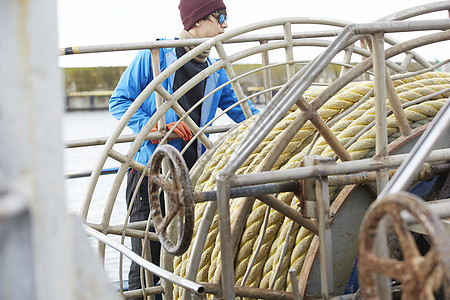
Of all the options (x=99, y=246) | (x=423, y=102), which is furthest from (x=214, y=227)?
(x=423, y=102)

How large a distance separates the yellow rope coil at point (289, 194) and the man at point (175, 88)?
0.67 m

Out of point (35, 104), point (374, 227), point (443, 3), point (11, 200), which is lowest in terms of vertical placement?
point (374, 227)

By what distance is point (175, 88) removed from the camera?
3305 mm

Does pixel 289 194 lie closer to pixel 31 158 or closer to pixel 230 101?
pixel 230 101

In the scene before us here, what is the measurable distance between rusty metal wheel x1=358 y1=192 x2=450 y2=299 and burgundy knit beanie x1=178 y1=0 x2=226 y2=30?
2440mm

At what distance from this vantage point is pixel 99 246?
285 centimetres

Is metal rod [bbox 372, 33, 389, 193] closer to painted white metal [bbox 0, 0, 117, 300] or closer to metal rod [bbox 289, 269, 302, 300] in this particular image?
metal rod [bbox 289, 269, 302, 300]

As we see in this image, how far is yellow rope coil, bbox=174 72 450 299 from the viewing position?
7.40 ft

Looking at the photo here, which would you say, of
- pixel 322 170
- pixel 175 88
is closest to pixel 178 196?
pixel 322 170

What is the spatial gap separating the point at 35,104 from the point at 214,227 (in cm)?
181

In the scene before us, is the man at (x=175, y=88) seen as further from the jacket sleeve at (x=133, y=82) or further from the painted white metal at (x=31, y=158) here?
the painted white metal at (x=31, y=158)

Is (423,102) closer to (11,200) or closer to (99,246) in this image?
(99,246)

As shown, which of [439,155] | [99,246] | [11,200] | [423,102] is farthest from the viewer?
[99,246]

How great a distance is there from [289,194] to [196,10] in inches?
55.9
